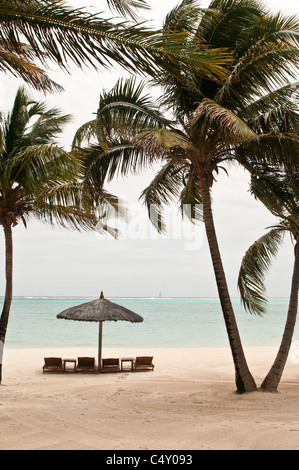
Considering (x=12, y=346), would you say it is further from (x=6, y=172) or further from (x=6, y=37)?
(x=6, y=37)

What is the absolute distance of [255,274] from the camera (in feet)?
31.0

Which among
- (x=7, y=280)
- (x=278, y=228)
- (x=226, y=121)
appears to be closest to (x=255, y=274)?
(x=278, y=228)

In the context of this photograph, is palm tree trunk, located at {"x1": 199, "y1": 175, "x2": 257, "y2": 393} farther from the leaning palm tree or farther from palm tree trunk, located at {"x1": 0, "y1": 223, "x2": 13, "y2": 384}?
palm tree trunk, located at {"x1": 0, "y1": 223, "x2": 13, "y2": 384}

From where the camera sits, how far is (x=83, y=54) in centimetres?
495

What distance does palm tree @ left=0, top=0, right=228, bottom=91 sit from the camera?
453 cm

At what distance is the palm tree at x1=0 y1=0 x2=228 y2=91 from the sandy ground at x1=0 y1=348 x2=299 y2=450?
4.12 m

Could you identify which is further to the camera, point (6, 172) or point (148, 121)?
point (6, 172)

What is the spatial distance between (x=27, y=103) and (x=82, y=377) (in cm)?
697

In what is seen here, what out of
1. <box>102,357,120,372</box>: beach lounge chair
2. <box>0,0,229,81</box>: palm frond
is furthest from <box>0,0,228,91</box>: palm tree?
<box>102,357,120,372</box>: beach lounge chair

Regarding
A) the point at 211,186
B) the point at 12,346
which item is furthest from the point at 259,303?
the point at 12,346

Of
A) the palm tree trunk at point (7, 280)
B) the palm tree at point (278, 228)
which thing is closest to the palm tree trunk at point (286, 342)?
the palm tree at point (278, 228)

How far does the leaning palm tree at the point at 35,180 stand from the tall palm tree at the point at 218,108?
798 millimetres
